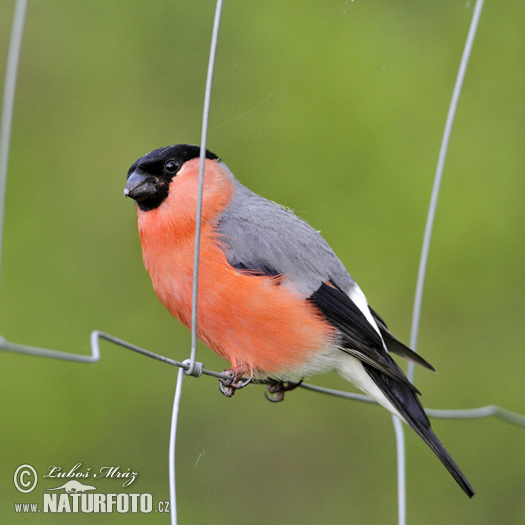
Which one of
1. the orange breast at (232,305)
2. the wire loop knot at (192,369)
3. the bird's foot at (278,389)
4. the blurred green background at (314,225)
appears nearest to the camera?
the wire loop knot at (192,369)

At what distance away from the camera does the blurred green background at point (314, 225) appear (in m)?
2.31

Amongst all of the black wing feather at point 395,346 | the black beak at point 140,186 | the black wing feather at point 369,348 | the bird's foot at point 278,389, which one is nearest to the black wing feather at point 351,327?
the black wing feather at point 369,348

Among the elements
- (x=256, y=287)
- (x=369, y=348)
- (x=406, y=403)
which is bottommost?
(x=406, y=403)

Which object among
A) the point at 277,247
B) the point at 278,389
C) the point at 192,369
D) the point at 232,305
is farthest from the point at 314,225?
the point at 192,369

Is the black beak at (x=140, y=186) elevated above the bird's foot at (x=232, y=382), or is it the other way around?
the black beak at (x=140, y=186)

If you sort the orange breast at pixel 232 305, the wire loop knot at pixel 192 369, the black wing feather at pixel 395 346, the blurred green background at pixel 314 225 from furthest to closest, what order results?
the blurred green background at pixel 314 225
the black wing feather at pixel 395 346
the orange breast at pixel 232 305
the wire loop knot at pixel 192 369

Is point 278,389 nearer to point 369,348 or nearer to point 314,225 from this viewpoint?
point 369,348

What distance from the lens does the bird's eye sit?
1608 mm

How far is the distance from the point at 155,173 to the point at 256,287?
0.31 m

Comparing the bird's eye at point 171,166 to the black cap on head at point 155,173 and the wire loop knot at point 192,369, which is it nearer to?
the black cap on head at point 155,173

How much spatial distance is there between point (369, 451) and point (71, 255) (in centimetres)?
117

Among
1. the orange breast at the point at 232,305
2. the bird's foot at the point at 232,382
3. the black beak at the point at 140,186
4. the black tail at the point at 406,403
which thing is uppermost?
the black beak at the point at 140,186

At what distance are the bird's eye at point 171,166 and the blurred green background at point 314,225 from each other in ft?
1.87

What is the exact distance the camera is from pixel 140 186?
61.4 inches
